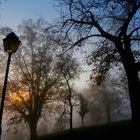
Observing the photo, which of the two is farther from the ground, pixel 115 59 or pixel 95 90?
pixel 95 90

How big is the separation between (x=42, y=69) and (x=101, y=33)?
63.5 ft

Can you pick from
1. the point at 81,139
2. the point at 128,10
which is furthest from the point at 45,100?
the point at 128,10

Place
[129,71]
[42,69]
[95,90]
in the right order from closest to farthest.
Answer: [129,71] < [42,69] < [95,90]

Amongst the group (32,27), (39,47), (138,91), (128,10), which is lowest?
(138,91)

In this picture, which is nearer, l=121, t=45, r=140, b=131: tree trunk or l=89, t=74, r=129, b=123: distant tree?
l=121, t=45, r=140, b=131: tree trunk

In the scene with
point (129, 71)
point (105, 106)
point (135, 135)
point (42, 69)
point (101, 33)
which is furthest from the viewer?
point (105, 106)

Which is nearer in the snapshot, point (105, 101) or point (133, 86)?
point (133, 86)

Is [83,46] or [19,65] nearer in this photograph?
[83,46]

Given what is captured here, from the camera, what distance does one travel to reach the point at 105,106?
72.8 metres

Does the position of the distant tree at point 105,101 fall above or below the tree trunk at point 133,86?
above

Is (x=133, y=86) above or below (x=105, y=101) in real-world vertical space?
below

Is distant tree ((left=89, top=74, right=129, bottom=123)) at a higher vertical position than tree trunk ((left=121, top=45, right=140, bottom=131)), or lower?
higher

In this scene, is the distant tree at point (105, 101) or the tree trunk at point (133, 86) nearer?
the tree trunk at point (133, 86)

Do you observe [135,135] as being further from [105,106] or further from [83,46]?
[105,106]
